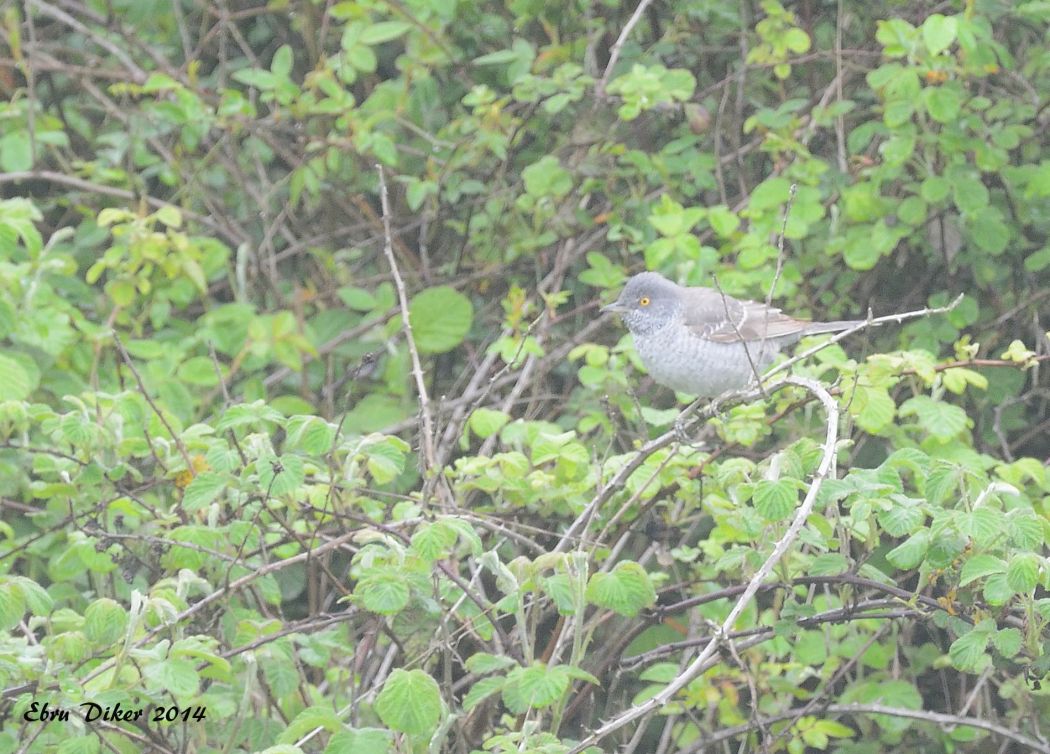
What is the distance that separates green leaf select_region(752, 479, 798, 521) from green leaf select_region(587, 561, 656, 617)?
37 cm

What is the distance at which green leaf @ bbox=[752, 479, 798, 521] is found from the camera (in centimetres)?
294

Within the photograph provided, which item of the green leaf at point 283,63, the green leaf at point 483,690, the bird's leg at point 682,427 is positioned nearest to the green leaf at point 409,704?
the green leaf at point 483,690

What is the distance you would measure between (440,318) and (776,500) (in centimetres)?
302

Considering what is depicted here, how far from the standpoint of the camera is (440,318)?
5.80 metres

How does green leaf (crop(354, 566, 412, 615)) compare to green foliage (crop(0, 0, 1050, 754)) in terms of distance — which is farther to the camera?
green foliage (crop(0, 0, 1050, 754))

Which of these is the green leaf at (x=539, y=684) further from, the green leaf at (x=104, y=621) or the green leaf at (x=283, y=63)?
the green leaf at (x=283, y=63)

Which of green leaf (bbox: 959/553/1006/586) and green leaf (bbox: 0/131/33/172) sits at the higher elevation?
green leaf (bbox: 959/553/1006/586)

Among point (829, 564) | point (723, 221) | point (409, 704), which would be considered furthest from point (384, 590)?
point (723, 221)

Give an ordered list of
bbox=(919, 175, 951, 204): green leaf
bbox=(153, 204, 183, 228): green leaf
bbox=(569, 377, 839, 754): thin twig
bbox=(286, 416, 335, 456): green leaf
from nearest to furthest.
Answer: bbox=(569, 377, 839, 754): thin twig < bbox=(286, 416, 335, 456): green leaf < bbox=(919, 175, 951, 204): green leaf < bbox=(153, 204, 183, 228): green leaf

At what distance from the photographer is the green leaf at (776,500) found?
294cm

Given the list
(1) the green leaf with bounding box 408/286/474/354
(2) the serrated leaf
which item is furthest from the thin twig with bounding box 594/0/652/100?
(2) the serrated leaf

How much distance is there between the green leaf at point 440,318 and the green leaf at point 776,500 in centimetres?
294

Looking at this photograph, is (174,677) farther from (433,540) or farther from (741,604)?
(741,604)

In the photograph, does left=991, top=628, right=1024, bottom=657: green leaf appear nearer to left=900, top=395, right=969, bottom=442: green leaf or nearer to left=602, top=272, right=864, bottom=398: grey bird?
left=900, top=395, right=969, bottom=442: green leaf
